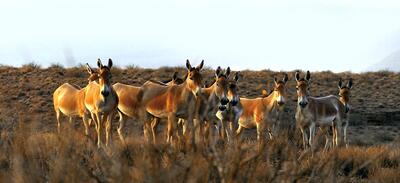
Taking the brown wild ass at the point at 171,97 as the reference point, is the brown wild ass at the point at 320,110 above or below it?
below

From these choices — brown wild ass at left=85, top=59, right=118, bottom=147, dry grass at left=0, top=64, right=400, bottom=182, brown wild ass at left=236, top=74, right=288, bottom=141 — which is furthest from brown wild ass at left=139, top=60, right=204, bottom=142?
brown wild ass at left=236, top=74, right=288, bottom=141

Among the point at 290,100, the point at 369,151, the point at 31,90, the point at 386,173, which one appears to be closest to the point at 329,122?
the point at 369,151

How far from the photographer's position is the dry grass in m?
4.83

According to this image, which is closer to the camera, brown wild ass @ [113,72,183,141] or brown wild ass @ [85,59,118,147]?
brown wild ass @ [85,59,118,147]

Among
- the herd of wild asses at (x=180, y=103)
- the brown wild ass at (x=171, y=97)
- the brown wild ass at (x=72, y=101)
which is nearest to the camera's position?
the brown wild ass at (x=171, y=97)

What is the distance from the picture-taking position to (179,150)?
5.62 metres

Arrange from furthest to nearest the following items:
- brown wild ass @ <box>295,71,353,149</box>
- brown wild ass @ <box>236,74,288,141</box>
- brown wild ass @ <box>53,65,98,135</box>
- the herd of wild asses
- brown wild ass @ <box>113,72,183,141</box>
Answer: brown wild ass @ <box>236,74,288,141</box> → brown wild ass @ <box>295,71,353,149</box> → brown wild ass @ <box>53,65,98,135</box> → brown wild ass @ <box>113,72,183,141</box> → the herd of wild asses

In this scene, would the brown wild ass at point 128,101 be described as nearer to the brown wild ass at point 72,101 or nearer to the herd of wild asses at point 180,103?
the herd of wild asses at point 180,103

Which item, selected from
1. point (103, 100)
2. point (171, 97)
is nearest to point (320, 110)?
point (171, 97)

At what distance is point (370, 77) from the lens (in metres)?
38.5

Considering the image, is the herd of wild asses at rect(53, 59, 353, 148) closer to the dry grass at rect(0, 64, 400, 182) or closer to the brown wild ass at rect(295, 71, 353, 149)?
the brown wild ass at rect(295, 71, 353, 149)

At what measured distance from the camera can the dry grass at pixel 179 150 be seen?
190 inches

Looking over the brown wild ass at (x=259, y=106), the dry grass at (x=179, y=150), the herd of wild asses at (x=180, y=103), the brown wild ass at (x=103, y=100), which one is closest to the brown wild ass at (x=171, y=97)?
the herd of wild asses at (x=180, y=103)

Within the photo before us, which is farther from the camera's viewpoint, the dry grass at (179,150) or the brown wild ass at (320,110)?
the brown wild ass at (320,110)
